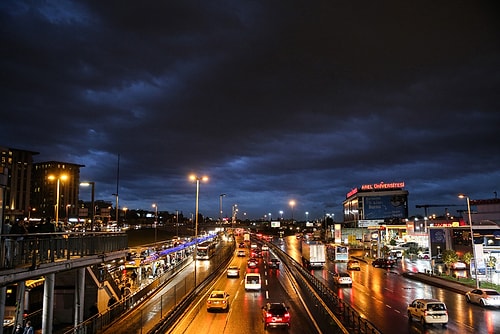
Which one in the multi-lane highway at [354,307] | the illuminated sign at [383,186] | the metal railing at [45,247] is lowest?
the multi-lane highway at [354,307]

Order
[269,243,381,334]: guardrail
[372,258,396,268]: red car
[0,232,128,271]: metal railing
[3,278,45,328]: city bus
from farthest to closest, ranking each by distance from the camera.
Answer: [372,258,396,268]: red car, [3,278,45,328]: city bus, [269,243,381,334]: guardrail, [0,232,128,271]: metal railing

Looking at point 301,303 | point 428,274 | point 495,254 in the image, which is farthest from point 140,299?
point 495,254

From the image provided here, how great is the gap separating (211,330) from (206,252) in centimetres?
5982

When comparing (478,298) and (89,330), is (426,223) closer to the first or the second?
(478,298)

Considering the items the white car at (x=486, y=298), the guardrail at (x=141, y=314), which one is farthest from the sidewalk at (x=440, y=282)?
the guardrail at (x=141, y=314)

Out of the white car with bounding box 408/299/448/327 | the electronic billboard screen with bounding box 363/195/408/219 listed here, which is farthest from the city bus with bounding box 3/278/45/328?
the electronic billboard screen with bounding box 363/195/408/219

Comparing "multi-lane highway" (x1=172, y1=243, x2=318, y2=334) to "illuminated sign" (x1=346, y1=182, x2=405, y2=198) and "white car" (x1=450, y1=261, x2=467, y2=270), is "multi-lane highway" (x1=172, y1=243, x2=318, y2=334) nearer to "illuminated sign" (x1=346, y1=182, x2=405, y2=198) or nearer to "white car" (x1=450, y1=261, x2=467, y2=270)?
"white car" (x1=450, y1=261, x2=467, y2=270)

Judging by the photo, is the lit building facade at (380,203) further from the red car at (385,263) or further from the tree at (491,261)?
the tree at (491,261)

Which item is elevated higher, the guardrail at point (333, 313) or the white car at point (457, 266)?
the guardrail at point (333, 313)

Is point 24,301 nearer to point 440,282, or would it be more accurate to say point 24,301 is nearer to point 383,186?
point 440,282

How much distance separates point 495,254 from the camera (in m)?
54.8

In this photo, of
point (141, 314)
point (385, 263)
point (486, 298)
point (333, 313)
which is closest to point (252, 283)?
point (333, 313)

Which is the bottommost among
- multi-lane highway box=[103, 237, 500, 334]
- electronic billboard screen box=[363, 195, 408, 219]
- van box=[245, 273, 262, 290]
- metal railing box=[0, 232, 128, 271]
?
multi-lane highway box=[103, 237, 500, 334]

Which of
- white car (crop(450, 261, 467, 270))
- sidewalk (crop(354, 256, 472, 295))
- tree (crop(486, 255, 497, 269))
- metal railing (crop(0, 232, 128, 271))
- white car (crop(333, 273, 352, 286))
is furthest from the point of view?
white car (crop(450, 261, 467, 270))
